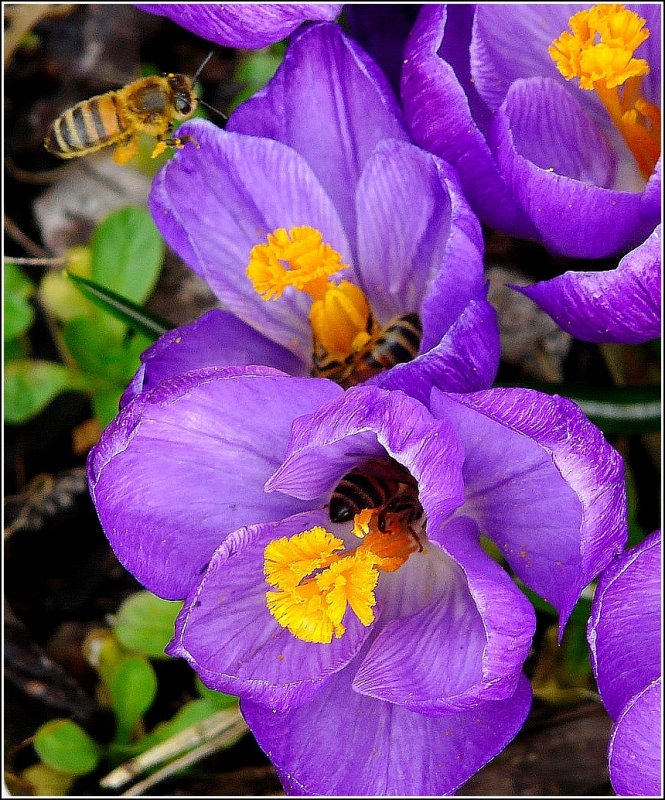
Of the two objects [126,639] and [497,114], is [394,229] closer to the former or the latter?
[497,114]

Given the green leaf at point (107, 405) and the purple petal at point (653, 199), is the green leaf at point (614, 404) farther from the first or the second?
the green leaf at point (107, 405)

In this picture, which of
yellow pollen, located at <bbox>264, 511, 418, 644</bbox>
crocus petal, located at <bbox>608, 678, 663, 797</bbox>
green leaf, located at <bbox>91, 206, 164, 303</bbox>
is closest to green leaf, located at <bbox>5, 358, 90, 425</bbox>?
green leaf, located at <bbox>91, 206, 164, 303</bbox>

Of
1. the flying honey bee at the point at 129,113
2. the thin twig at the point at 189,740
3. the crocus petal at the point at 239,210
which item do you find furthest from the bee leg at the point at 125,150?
the thin twig at the point at 189,740

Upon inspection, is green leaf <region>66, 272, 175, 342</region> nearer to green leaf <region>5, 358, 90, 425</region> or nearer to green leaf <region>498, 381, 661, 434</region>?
green leaf <region>5, 358, 90, 425</region>

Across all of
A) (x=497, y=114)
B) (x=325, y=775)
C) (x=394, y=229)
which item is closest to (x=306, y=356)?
(x=394, y=229)

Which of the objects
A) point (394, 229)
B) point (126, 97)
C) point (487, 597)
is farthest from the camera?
point (126, 97)

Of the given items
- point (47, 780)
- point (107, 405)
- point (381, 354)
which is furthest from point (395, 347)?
point (47, 780)
